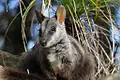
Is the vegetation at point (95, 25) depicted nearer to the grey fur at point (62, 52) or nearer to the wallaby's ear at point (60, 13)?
the grey fur at point (62, 52)

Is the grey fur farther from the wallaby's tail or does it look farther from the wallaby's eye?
the wallaby's tail

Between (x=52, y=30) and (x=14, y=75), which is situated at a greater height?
(x=52, y=30)

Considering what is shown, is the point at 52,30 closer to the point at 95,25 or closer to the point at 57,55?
the point at 57,55

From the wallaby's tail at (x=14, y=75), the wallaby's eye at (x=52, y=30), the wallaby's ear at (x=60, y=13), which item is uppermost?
the wallaby's ear at (x=60, y=13)

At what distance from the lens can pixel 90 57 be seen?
298cm

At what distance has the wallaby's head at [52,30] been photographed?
250cm

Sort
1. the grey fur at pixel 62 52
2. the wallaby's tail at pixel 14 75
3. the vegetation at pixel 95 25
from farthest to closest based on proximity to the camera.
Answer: the vegetation at pixel 95 25 < the grey fur at pixel 62 52 < the wallaby's tail at pixel 14 75

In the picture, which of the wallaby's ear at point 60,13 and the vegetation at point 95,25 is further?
the vegetation at point 95,25

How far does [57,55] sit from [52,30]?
192 millimetres

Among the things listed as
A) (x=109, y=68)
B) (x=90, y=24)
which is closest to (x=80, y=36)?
(x=90, y=24)

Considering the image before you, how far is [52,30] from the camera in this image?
8.54 ft

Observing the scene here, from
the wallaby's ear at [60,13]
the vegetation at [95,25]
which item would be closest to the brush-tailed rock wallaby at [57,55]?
the wallaby's ear at [60,13]

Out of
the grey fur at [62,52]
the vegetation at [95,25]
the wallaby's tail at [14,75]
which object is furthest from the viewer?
the vegetation at [95,25]

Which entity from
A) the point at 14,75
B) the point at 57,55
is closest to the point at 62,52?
the point at 57,55
